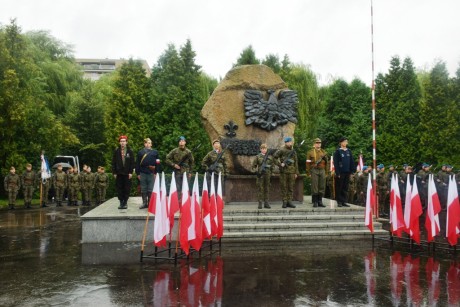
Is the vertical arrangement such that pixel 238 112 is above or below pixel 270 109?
below

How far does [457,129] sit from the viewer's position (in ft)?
80.9

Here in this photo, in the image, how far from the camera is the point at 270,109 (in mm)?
13164

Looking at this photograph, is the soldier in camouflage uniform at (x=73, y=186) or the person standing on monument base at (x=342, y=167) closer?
the person standing on monument base at (x=342, y=167)

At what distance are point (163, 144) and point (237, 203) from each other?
16.7 meters

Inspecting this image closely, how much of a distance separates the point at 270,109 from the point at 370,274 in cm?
719

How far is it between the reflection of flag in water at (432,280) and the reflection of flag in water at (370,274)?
0.65m

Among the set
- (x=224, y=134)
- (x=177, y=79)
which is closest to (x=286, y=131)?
(x=224, y=134)

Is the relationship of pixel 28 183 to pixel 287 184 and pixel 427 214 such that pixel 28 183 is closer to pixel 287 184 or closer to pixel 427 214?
pixel 287 184

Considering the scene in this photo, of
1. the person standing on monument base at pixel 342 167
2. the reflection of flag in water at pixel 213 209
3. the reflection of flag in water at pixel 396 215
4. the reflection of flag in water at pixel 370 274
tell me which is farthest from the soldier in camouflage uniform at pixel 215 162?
the reflection of flag in water at pixel 370 274

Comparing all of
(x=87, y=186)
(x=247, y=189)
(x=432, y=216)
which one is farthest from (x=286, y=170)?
(x=87, y=186)

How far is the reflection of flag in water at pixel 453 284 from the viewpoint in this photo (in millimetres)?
5402

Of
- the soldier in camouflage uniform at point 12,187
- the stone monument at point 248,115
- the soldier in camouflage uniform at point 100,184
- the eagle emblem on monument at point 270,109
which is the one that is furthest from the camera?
the soldier in camouflage uniform at point 100,184

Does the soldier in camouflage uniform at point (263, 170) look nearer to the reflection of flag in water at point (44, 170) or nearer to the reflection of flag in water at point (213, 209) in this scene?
the reflection of flag in water at point (213, 209)

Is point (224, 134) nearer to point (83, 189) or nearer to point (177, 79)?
point (83, 189)
